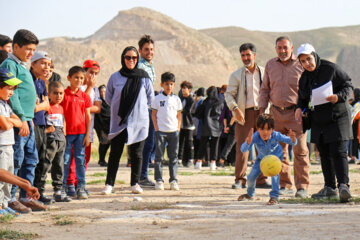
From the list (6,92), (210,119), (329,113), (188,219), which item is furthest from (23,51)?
(210,119)

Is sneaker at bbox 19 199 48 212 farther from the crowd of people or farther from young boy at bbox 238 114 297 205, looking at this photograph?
young boy at bbox 238 114 297 205

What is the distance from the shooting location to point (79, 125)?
7.77 m

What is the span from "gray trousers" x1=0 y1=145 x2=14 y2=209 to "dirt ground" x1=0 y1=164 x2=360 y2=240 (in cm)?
27

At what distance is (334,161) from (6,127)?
3.96 m

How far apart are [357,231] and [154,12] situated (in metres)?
102

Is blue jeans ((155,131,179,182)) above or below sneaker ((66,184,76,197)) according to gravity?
above

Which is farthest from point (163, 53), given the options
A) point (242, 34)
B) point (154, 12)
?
point (242, 34)

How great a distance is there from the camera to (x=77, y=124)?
7754 mm

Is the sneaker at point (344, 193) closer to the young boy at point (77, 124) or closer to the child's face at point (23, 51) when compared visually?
the young boy at point (77, 124)

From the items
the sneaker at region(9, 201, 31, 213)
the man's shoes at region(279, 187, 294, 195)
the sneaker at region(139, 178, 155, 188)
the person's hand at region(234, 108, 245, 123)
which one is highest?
the person's hand at region(234, 108, 245, 123)

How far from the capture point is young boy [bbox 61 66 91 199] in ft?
25.4

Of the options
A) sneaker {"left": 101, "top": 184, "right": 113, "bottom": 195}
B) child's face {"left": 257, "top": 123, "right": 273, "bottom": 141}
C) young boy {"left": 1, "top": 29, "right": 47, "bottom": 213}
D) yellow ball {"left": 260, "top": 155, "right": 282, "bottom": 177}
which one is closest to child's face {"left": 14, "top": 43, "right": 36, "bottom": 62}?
young boy {"left": 1, "top": 29, "right": 47, "bottom": 213}

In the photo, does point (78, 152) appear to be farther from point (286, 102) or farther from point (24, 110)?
point (286, 102)

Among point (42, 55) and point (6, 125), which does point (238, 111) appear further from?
point (6, 125)
